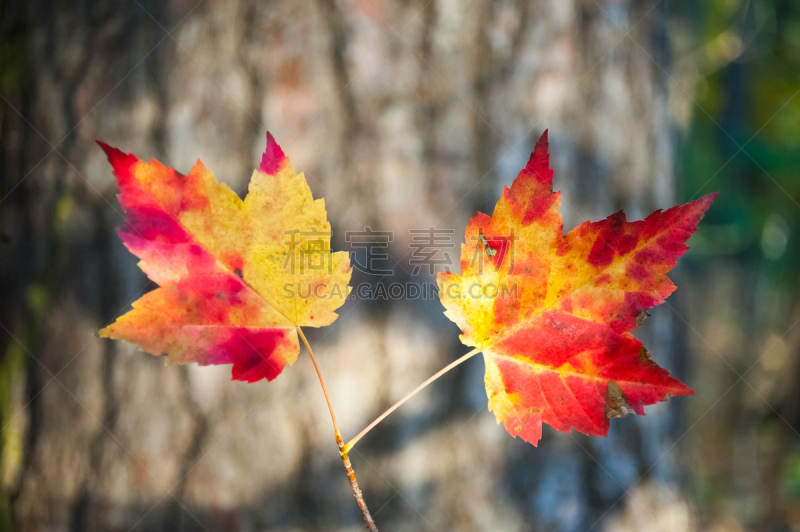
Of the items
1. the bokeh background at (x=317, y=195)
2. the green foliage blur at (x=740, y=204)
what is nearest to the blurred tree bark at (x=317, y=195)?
the bokeh background at (x=317, y=195)

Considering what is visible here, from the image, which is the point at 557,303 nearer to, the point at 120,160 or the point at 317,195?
the point at 317,195

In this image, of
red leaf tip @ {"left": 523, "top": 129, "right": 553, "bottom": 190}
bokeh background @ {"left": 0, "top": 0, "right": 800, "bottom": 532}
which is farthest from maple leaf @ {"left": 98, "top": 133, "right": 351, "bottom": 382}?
red leaf tip @ {"left": 523, "top": 129, "right": 553, "bottom": 190}

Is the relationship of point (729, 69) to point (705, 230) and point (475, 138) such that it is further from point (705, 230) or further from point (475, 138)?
point (475, 138)

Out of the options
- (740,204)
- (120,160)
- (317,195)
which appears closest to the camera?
(120,160)

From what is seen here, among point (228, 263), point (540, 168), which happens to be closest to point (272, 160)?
point (228, 263)

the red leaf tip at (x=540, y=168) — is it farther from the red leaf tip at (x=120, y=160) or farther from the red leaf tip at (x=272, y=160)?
the red leaf tip at (x=120, y=160)

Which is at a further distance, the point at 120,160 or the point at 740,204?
the point at 740,204

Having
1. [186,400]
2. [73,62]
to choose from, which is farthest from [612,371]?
[73,62]

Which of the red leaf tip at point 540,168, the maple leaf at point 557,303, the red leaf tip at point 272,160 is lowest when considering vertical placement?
the maple leaf at point 557,303

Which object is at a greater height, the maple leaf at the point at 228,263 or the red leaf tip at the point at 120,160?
the red leaf tip at the point at 120,160
